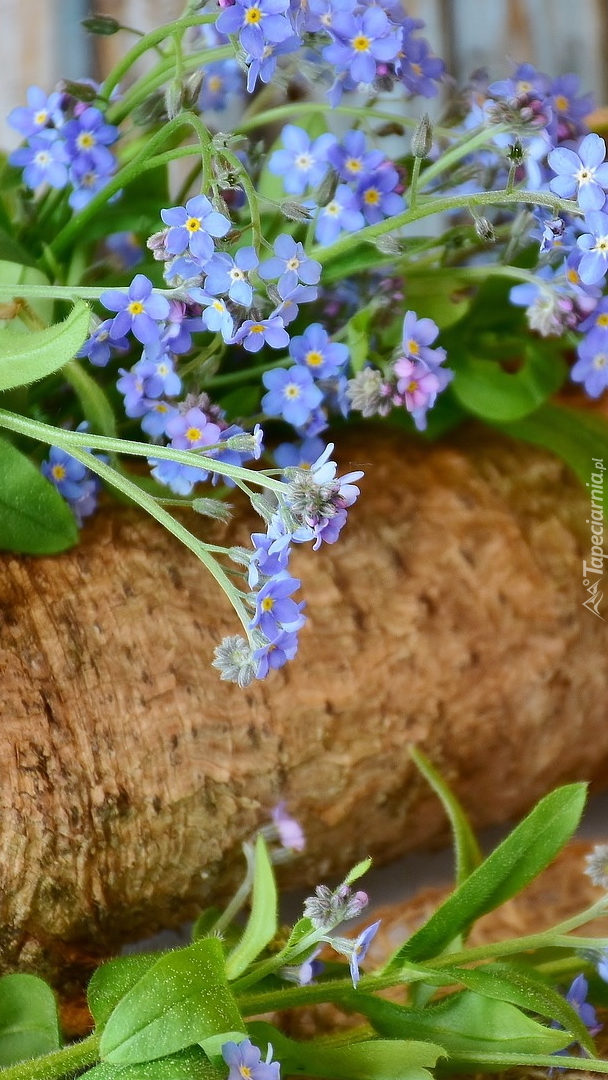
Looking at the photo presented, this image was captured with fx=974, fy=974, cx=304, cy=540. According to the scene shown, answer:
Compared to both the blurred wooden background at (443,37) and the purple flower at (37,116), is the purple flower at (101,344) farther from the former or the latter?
the blurred wooden background at (443,37)

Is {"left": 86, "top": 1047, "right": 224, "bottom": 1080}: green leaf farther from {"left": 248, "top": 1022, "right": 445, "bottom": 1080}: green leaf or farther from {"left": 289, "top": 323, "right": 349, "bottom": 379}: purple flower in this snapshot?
{"left": 289, "top": 323, "right": 349, "bottom": 379}: purple flower

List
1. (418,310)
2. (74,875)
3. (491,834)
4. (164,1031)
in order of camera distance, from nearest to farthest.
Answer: (164,1031), (74,875), (418,310), (491,834)

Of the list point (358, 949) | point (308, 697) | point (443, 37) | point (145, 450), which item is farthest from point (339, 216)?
point (443, 37)

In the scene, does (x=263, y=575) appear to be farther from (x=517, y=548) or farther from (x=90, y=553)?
(x=517, y=548)

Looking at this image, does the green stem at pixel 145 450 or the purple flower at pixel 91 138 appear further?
the purple flower at pixel 91 138

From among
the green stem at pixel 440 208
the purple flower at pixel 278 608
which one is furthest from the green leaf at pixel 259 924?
the green stem at pixel 440 208

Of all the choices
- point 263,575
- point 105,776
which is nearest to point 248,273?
point 263,575

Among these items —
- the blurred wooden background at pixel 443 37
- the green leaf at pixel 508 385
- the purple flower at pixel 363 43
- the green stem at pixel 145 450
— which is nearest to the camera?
the green stem at pixel 145 450

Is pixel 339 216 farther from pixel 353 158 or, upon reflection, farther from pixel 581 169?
pixel 581 169

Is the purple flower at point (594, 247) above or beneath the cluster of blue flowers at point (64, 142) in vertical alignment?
beneath
